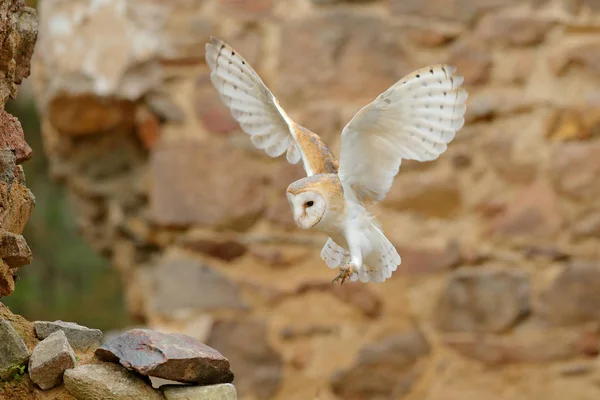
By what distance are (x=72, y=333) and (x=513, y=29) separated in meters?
1.63

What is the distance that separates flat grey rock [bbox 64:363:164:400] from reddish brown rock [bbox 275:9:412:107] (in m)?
1.45

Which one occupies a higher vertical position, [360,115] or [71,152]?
[71,152]

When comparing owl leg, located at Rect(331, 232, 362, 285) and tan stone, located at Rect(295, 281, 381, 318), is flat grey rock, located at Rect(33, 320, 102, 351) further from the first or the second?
tan stone, located at Rect(295, 281, 381, 318)

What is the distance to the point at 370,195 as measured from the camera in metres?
1.11

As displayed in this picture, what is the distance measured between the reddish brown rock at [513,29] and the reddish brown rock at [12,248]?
158cm

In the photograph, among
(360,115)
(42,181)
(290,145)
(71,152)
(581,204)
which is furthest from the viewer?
(42,181)

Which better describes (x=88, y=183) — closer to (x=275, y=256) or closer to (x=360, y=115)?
(x=275, y=256)

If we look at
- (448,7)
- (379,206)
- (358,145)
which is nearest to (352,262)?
(358,145)

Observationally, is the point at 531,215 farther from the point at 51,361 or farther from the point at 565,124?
the point at 51,361

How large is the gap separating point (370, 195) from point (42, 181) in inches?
165

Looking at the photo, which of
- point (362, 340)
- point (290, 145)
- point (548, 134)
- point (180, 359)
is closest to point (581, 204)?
point (548, 134)

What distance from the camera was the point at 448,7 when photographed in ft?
8.09

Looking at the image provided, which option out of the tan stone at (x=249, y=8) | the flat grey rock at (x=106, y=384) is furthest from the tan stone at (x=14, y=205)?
the tan stone at (x=249, y=8)

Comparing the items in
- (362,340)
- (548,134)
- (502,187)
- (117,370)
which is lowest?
(117,370)
